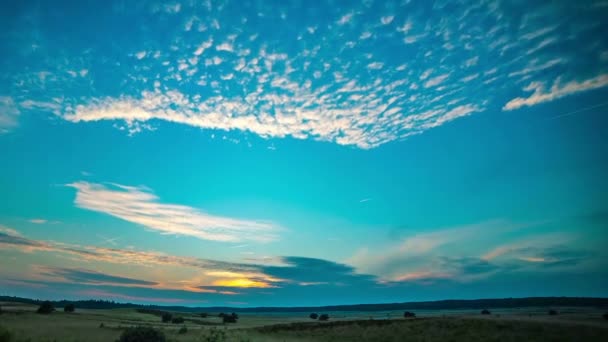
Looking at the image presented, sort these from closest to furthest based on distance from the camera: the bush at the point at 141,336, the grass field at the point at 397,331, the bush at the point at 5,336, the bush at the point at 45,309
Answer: the bush at the point at 5,336, the bush at the point at 141,336, the grass field at the point at 397,331, the bush at the point at 45,309

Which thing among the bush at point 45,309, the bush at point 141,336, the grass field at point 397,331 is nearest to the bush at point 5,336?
the grass field at point 397,331

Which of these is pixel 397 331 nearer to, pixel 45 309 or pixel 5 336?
pixel 5 336

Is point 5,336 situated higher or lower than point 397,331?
higher


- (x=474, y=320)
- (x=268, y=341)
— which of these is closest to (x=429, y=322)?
(x=474, y=320)

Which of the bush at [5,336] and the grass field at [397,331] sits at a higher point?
the bush at [5,336]

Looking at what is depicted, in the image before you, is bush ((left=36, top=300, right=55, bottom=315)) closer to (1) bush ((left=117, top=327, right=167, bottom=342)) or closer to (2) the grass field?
(2) the grass field

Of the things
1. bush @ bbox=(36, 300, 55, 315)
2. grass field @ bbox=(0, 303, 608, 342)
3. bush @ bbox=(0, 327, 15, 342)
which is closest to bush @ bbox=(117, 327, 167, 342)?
grass field @ bbox=(0, 303, 608, 342)

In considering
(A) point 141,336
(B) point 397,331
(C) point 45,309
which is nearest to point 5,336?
(A) point 141,336

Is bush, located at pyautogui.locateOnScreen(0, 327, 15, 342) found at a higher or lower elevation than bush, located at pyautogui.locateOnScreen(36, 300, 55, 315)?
higher

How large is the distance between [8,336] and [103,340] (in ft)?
25.4

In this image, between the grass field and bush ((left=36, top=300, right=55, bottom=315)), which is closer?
the grass field

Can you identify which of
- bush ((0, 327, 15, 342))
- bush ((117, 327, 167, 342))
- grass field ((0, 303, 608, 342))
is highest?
bush ((0, 327, 15, 342))

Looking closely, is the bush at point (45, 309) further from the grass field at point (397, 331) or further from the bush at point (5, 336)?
the bush at point (5, 336)

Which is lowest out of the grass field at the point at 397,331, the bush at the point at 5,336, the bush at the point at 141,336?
the grass field at the point at 397,331
